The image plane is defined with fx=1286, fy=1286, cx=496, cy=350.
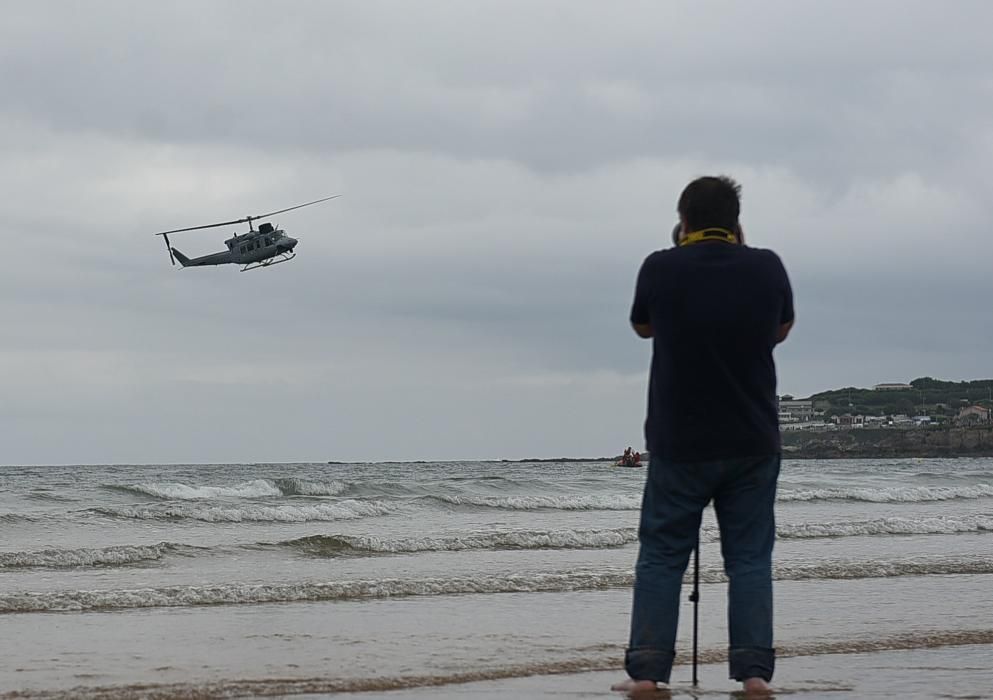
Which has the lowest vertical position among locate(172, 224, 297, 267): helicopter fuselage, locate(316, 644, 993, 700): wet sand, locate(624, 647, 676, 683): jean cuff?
locate(316, 644, 993, 700): wet sand

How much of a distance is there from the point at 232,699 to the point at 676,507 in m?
2.05

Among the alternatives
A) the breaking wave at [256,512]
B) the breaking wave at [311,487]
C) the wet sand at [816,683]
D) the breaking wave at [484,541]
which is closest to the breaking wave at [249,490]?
the breaking wave at [311,487]

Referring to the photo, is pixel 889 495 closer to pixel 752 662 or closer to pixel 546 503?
pixel 546 503

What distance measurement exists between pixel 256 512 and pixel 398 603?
12.0m

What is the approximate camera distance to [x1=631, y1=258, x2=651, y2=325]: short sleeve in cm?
453

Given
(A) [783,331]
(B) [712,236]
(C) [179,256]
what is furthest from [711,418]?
(C) [179,256]

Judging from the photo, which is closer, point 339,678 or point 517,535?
point 339,678

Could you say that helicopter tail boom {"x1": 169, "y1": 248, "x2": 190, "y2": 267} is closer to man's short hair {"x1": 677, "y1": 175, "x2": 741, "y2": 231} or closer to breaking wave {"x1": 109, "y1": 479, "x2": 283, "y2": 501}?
breaking wave {"x1": 109, "y1": 479, "x2": 283, "y2": 501}

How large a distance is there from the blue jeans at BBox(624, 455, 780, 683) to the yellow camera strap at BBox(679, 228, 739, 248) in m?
0.79

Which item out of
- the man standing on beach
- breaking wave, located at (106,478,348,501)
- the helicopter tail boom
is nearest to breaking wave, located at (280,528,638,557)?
the man standing on beach

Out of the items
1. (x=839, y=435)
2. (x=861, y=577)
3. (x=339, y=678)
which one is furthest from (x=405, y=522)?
(x=839, y=435)

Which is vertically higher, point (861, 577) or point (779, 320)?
point (779, 320)

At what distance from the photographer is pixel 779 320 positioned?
4.56 meters

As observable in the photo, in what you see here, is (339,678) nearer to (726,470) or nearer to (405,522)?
(726,470)
